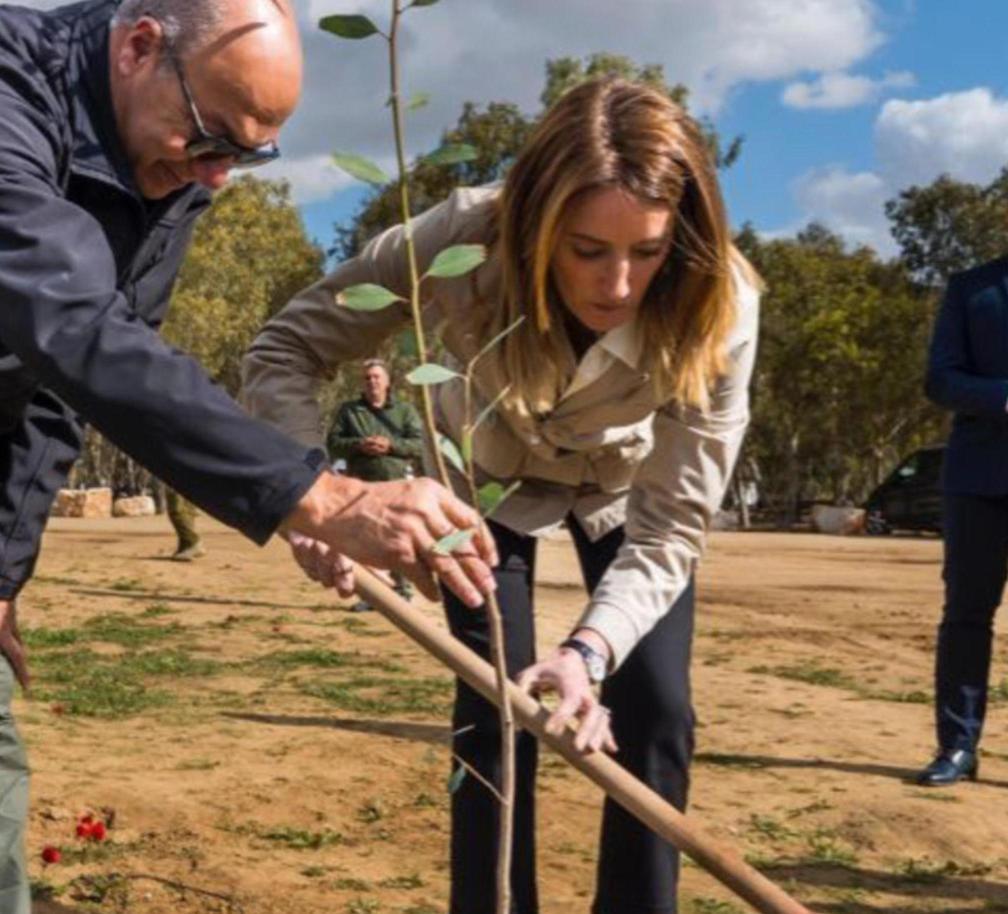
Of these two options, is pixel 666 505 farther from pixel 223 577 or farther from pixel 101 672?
pixel 223 577

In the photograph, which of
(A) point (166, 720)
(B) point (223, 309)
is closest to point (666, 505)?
(A) point (166, 720)

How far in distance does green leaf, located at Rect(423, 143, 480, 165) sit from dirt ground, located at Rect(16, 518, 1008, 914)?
9.85 feet

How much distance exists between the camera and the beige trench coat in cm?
345

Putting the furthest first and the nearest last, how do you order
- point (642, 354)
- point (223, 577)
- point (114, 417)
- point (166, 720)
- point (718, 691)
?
point (223, 577) → point (718, 691) → point (166, 720) → point (642, 354) → point (114, 417)

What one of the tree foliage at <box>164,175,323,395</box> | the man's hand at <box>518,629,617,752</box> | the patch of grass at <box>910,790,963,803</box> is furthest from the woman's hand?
the tree foliage at <box>164,175,323,395</box>

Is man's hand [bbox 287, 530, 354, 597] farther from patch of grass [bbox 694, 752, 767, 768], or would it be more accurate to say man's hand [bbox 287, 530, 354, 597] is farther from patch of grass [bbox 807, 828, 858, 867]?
patch of grass [bbox 694, 752, 767, 768]

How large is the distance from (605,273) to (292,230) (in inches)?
1966

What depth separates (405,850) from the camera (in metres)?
5.55

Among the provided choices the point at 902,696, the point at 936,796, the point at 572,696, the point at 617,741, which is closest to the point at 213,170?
the point at 572,696

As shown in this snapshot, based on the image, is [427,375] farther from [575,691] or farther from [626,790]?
[575,691]

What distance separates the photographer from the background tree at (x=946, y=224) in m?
43.9

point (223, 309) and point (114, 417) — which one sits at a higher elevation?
point (223, 309)

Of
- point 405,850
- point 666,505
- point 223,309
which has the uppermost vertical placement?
point 223,309

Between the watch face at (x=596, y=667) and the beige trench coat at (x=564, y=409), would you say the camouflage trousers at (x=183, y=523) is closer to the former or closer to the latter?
A: the beige trench coat at (x=564, y=409)
